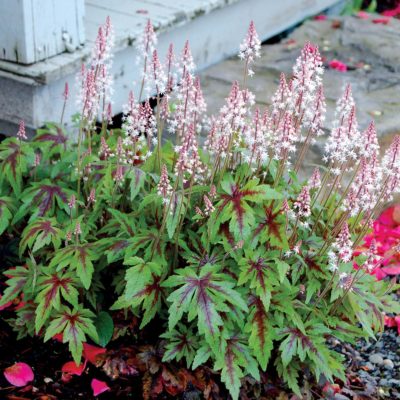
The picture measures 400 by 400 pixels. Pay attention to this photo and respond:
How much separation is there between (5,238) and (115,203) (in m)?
0.69

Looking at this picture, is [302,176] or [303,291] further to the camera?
[302,176]

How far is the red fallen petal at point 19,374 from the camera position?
2732 millimetres

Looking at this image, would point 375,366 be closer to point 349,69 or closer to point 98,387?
point 98,387

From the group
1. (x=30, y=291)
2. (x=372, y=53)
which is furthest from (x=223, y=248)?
(x=372, y=53)

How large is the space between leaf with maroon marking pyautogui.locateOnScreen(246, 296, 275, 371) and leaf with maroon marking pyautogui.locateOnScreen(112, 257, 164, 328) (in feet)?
1.12

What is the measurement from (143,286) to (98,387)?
0.48 meters

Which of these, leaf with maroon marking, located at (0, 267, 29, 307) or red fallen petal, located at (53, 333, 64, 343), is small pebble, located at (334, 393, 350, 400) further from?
leaf with maroon marking, located at (0, 267, 29, 307)

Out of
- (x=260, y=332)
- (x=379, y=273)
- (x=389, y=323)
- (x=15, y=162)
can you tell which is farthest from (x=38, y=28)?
(x=389, y=323)

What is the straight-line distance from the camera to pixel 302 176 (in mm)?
3963

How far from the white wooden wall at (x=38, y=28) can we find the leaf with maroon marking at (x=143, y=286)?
60.4 inches

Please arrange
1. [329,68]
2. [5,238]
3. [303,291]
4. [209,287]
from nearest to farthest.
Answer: [209,287] → [303,291] → [5,238] → [329,68]

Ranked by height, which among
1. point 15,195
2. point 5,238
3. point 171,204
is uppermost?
point 171,204

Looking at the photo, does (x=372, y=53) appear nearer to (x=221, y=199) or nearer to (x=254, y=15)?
(x=254, y=15)

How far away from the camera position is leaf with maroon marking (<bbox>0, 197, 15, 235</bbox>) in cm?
284
